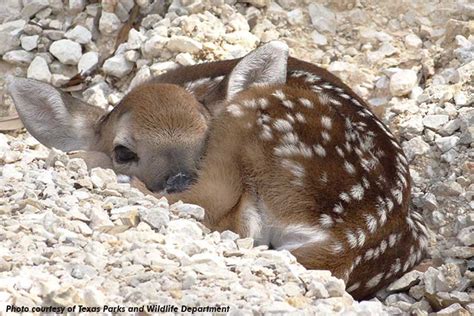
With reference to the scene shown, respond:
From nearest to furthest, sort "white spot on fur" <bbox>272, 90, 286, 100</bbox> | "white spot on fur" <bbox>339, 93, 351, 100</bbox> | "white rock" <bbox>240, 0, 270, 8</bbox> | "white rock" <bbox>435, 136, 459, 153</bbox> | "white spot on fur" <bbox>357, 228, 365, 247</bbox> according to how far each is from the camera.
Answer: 1. "white spot on fur" <bbox>357, 228, 365, 247</bbox>
2. "white spot on fur" <bbox>272, 90, 286, 100</bbox>
3. "white spot on fur" <bbox>339, 93, 351, 100</bbox>
4. "white rock" <bbox>435, 136, 459, 153</bbox>
5. "white rock" <bbox>240, 0, 270, 8</bbox>

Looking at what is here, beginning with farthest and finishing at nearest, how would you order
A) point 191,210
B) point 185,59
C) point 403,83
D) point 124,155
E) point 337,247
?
point 185,59
point 403,83
point 124,155
point 337,247
point 191,210

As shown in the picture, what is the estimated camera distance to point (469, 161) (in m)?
5.75

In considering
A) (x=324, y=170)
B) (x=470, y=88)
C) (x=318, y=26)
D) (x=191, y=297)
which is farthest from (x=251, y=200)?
(x=318, y=26)

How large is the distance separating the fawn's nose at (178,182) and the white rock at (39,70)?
8.43 feet

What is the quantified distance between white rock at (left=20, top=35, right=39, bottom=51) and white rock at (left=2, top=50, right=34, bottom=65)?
0.14 ft

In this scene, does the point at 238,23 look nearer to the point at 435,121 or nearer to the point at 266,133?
the point at 435,121

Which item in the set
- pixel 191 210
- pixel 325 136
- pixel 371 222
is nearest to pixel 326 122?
pixel 325 136

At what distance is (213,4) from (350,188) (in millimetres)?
2866

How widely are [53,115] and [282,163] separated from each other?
5.03 ft

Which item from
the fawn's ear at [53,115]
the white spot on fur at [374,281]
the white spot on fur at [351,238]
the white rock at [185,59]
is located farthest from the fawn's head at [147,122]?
the white rock at [185,59]

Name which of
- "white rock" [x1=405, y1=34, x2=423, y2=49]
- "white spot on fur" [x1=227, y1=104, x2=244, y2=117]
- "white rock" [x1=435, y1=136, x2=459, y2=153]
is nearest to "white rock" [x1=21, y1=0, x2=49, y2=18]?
"white rock" [x1=405, y1=34, x2=423, y2=49]

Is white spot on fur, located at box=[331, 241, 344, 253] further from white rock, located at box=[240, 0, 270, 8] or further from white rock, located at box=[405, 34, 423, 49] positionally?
white rock, located at box=[240, 0, 270, 8]

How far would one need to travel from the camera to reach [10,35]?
7508mm

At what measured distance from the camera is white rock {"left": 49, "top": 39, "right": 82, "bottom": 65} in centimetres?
736
